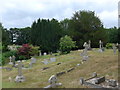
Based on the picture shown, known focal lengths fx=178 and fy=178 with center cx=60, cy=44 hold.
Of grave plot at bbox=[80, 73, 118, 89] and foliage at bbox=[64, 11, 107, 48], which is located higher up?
foliage at bbox=[64, 11, 107, 48]

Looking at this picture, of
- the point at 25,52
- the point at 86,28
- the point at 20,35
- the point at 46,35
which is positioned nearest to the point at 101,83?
the point at 25,52

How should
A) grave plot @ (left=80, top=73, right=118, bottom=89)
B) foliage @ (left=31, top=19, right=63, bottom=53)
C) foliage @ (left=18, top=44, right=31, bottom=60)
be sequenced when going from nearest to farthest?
grave plot @ (left=80, top=73, right=118, bottom=89) → foliage @ (left=18, top=44, right=31, bottom=60) → foliage @ (left=31, top=19, right=63, bottom=53)

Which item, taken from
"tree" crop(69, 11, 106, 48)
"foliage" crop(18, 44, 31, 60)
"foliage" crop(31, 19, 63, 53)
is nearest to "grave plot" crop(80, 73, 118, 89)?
"foliage" crop(18, 44, 31, 60)

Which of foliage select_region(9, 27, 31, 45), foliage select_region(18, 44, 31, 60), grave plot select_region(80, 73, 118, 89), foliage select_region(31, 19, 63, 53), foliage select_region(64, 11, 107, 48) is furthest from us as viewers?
foliage select_region(9, 27, 31, 45)

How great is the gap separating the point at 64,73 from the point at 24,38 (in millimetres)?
56493

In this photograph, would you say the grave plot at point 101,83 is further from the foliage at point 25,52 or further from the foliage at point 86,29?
the foliage at point 86,29

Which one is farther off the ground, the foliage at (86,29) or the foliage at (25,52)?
the foliage at (86,29)

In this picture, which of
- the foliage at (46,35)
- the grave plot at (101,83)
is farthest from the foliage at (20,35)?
the grave plot at (101,83)

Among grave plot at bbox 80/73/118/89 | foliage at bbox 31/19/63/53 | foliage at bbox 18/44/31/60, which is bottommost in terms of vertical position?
grave plot at bbox 80/73/118/89

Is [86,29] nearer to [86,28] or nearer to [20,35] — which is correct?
[86,28]

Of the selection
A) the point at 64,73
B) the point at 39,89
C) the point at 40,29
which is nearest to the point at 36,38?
the point at 40,29

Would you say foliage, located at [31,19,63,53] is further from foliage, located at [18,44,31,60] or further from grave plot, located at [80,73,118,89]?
grave plot, located at [80,73,118,89]

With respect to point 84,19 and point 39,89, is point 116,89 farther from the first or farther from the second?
point 84,19

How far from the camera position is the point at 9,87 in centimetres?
1197
